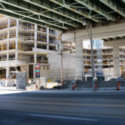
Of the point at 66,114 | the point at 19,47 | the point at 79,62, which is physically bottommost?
the point at 66,114

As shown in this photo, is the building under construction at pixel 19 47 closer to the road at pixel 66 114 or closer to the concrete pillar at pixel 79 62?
the concrete pillar at pixel 79 62

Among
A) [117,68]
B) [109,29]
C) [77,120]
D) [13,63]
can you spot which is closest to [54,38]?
[13,63]

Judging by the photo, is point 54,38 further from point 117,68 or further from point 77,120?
point 77,120

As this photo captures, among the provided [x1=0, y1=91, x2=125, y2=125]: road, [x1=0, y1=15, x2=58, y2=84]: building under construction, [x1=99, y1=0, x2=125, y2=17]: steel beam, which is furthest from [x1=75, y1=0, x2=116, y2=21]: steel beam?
[x1=0, y1=15, x2=58, y2=84]: building under construction

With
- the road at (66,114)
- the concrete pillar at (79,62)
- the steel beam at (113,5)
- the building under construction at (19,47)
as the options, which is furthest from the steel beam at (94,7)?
the building under construction at (19,47)

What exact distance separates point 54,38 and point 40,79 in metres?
35.7

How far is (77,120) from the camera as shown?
7.07 meters

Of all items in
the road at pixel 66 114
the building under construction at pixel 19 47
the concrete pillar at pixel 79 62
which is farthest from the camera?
the building under construction at pixel 19 47

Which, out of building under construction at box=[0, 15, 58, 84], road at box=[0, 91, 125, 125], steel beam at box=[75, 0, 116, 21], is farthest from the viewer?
building under construction at box=[0, 15, 58, 84]

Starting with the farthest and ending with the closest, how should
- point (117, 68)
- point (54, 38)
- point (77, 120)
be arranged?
point (54, 38)
point (117, 68)
point (77, 120)

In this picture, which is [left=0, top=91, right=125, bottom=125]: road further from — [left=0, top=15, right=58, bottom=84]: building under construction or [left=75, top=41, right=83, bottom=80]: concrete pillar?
[left=0, top=15, right=58, bottom=84]: building under construction

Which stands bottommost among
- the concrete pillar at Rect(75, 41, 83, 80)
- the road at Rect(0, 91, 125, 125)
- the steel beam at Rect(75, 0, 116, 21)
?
the road at Rect(0, 91, 125, 125)

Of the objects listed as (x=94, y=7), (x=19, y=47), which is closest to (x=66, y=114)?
(x=94, y=7)

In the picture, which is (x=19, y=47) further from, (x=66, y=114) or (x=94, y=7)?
(x=66, y=114)
